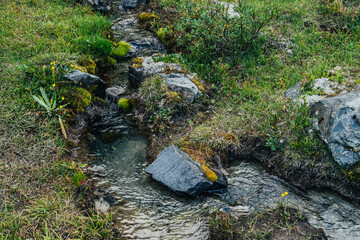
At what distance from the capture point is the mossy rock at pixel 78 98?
19.0 ft

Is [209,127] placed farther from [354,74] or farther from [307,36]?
[307,36]

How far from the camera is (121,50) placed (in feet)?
26.8

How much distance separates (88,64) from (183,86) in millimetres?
2844

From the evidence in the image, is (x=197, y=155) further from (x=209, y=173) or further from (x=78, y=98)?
(x=78, y=98)

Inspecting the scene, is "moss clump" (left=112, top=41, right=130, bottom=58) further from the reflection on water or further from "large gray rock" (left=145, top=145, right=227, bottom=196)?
"large gray rock" (left=145, top=145, right=227, bottom=196)

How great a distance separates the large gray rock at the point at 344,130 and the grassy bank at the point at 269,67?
21 centimetres

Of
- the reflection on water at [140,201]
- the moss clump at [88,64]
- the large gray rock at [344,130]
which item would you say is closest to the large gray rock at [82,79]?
the moss clump at [88,64]

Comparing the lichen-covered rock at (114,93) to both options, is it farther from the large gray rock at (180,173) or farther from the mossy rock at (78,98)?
the large gray rock at (180,173)

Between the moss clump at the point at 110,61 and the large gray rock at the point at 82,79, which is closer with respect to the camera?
Result: the large gray rock at the point at 82,79

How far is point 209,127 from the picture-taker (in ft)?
17.3

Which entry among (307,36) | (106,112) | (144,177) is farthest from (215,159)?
(307,36)

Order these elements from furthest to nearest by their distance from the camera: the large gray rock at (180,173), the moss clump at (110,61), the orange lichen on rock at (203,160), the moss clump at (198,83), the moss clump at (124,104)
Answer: the moss clump at (110,61) → the moss clump at (124,104) → the moss clump at (198,83) → the orange lichen on rock at (203,160) → the large gray rock at (180,173)

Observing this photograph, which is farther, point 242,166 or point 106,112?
point 106,112

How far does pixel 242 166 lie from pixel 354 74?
315cm
